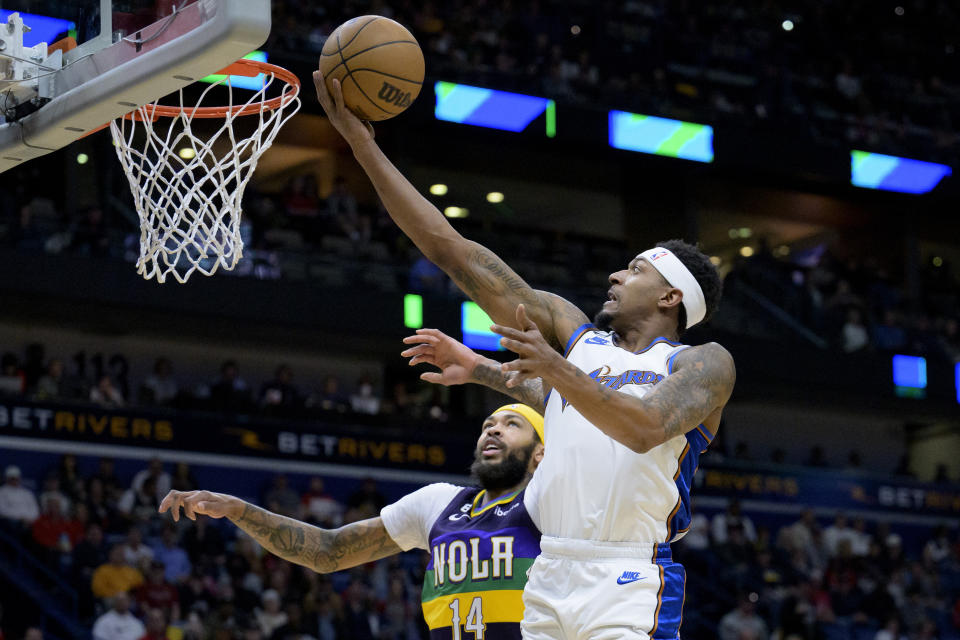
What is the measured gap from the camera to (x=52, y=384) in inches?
572

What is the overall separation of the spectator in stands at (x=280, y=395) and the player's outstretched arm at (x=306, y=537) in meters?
10.3

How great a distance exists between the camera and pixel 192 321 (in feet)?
57.0

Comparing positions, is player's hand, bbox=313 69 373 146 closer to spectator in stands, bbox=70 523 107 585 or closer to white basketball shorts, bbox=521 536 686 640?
white basketball shorts, bbox=521 536 686 640

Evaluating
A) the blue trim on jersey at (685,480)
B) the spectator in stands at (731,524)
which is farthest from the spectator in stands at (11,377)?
the blue trim on jersey at (685,480)

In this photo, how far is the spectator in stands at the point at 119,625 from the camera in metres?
11.0

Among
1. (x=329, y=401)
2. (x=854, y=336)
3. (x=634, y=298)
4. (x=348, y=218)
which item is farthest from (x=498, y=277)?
(x=854, y=336)

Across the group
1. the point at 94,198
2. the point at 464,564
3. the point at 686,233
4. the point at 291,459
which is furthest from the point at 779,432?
the point at 464,564

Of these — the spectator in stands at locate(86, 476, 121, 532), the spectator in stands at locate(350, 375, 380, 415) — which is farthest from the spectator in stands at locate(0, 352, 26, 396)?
the spectator in stands at locate(350, 375, 380, 415)

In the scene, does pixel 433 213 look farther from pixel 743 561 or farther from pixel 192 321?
pixel 192 321

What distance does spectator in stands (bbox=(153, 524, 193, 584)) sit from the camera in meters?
12.1

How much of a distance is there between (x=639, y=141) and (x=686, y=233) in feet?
9.76

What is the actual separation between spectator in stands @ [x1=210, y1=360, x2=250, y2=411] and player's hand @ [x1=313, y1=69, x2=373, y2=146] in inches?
447

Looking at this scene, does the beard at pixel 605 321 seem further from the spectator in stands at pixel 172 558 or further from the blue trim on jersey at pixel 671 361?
the spectator in stands at pixel 172 558

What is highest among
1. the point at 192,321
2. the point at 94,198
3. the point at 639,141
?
the point at 639,141
